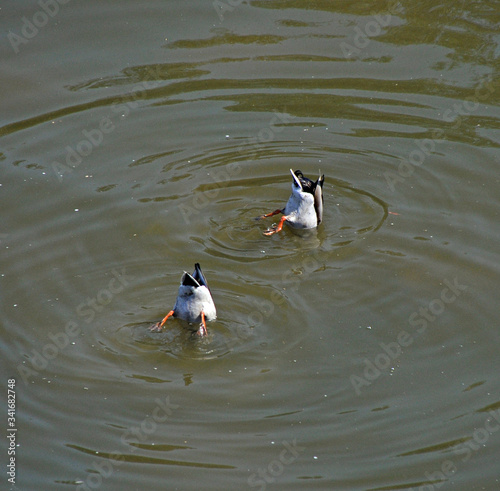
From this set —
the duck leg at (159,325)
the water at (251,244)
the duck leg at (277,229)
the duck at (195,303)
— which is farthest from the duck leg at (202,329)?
the duck leg at (277,229)

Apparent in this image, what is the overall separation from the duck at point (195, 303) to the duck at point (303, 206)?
1.86 m

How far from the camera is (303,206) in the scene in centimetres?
910

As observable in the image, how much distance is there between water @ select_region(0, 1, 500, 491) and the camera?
21.3ft

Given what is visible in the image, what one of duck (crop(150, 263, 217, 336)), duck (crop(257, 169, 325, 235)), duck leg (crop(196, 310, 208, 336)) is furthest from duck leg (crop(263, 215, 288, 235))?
duck leg (crop(196, 310, 208, 336))

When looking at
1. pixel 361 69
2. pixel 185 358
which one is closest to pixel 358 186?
pixel 361 69

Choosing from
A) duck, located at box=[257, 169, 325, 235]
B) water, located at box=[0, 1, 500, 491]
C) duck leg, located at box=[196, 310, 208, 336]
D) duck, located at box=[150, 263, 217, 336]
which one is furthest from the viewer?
duck, located at box=[257, 169, 325, 235]

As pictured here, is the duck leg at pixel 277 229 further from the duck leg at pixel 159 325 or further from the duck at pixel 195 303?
the duck leg at pixel 159 325

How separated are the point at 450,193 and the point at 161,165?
11.9ft

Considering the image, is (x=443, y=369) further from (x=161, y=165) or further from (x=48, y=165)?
(x=48, y=165)

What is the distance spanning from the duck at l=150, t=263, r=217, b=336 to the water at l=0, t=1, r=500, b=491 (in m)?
0.15

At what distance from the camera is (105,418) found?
6.70 m

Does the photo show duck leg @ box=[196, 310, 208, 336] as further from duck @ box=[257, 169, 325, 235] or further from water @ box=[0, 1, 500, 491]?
duck @ box=[257, 169, 325, 235]

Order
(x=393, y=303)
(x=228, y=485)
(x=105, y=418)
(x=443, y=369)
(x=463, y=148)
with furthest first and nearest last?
(x=463, y=148), (x=393, y=303), (x=443, y=369), (x=105, y=418), (x=228, y=485)

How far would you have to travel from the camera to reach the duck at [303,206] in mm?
9086
